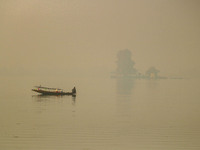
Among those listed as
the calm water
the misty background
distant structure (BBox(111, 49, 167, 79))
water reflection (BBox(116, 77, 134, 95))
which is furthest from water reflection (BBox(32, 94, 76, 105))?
water reflection (BBox(116, 77, 134, 95))

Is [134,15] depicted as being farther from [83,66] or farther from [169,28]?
[83,66]

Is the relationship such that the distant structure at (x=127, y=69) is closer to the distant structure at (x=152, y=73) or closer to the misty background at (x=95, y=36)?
the distant structure at (x=152, y=73)

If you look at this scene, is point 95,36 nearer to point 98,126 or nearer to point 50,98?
point 50,98

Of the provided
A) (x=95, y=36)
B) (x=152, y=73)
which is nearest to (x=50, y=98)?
(x=95, y=36)

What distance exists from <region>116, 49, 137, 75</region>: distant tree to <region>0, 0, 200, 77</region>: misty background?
0.47 ft

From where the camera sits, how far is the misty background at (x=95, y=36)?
8016 mm

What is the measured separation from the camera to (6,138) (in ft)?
15.7

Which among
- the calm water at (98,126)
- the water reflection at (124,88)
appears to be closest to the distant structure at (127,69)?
the water reflection at (124,88)

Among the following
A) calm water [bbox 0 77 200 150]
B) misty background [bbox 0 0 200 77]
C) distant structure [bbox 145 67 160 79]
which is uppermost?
misty background [bbox 0 0 200 77]

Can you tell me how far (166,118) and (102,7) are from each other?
3.33 metres

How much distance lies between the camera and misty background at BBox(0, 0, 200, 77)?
8016 mm

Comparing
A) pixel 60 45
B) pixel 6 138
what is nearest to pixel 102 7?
pixel 60 45

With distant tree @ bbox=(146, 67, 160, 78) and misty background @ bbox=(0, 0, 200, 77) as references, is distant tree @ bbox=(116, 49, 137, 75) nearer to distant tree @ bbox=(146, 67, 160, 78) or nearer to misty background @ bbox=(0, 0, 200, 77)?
misty background @ bbox=(0, 0, 200, 77)

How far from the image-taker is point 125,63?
29.9 ft
